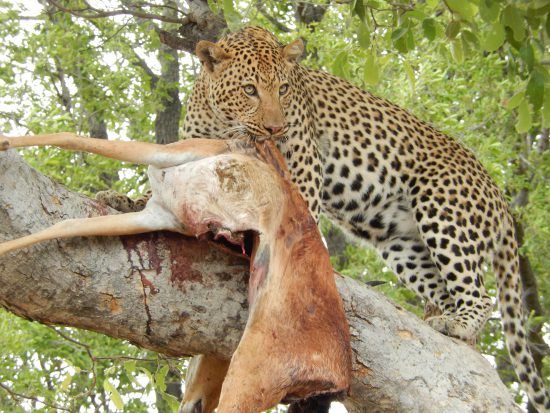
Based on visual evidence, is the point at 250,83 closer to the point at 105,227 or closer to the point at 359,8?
the point at 359,8

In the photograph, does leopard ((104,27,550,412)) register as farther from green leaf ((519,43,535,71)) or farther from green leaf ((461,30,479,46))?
green leaf ((519,43,535,71))

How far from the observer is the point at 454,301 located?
20.2ft

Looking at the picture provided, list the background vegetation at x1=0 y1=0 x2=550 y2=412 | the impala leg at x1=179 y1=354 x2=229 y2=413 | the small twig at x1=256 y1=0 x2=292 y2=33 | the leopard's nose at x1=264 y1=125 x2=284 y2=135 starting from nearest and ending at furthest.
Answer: the impala leg at x1=179 y1=354 x2=229 y2=413
the leopard's nose at x1=264 y1=125 x2=284 y2=135
the background vegetation at x1=0 y1=0 x2=550 y2=412
the small twig at x1=256 y1=0 x2=292 y2=33

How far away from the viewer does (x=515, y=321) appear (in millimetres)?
6539

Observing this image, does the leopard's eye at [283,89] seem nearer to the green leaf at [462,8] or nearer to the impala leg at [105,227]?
the green leaf at [462,8]

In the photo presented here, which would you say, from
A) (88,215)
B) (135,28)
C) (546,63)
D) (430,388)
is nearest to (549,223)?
(546,63)

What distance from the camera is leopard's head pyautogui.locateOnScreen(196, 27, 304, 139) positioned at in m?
6.16

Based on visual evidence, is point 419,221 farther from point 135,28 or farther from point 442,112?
point 135,28

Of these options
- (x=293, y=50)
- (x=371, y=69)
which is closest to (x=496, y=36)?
(x=371, y=69)

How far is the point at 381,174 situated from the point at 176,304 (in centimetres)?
348

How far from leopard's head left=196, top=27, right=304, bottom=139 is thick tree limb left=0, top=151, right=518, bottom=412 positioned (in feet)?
8.27

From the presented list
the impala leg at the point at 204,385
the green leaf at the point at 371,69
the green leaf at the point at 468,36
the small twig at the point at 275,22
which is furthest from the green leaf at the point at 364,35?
the small twig at the point at 275,22

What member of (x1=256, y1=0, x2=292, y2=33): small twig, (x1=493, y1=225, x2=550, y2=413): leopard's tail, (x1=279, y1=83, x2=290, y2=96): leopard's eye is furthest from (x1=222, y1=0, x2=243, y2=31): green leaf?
(x1=256, y1=0, x2=292, y2=33): small twig

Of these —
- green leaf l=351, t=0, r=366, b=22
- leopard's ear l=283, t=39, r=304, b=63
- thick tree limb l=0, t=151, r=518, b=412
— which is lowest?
thick tree limb l=0, t=151, r=518, b=412
